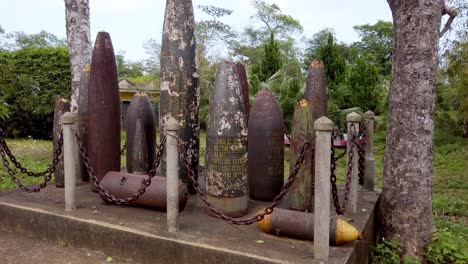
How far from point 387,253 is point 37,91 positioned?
14073mm

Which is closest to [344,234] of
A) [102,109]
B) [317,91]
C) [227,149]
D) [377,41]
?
[227,149]

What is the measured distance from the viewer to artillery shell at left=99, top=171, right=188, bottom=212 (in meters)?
4.16

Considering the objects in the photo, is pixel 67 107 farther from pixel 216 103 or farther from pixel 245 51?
pixel 245 51

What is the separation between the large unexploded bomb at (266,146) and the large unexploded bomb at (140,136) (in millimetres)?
1472

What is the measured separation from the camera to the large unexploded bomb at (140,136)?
17.0 feet

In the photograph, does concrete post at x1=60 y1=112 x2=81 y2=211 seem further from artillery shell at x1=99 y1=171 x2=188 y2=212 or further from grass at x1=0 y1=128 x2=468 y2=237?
grass at x1=0 y1=128 x2=468 y2=237

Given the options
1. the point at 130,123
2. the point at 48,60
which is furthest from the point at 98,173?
the point at 48,60

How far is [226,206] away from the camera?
403 cm

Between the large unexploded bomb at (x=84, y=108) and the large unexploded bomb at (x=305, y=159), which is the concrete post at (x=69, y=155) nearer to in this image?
the large unexploded bomb at (x=84, y=108)

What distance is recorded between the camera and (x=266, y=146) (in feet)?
15.2

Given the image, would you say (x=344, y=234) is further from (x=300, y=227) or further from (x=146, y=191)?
(x=146, y=191)

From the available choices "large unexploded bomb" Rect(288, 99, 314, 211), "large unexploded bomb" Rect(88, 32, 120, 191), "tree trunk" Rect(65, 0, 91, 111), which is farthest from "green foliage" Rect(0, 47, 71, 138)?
"large unexploded bomb" Rect(288, 99, 314, 211)

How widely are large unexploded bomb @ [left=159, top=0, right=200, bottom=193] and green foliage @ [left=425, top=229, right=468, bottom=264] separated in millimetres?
2894

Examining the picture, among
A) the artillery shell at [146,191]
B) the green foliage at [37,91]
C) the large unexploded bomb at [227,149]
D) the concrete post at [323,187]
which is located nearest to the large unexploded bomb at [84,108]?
the artillery shell at [146,191]
